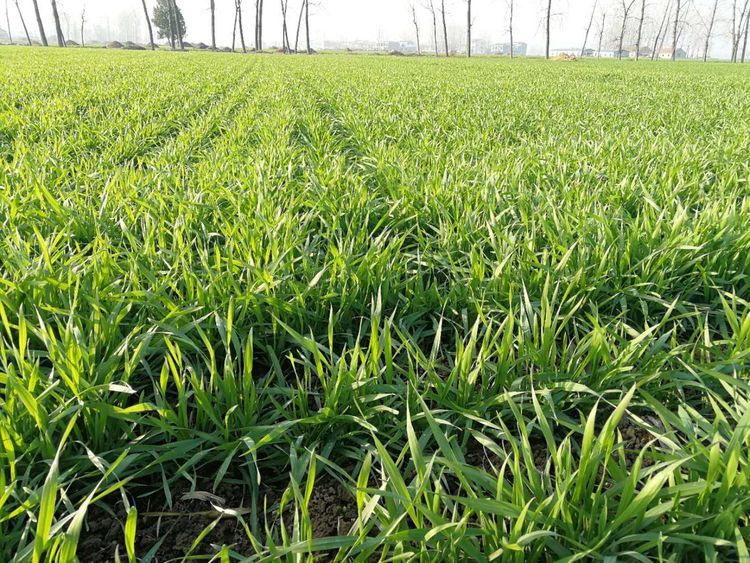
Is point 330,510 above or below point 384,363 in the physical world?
below

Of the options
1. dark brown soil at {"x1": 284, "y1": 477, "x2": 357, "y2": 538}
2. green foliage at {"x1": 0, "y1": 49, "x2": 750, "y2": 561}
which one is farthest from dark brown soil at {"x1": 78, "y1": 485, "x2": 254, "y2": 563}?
dark brown soil at {"x1": 284, "y1": 477, "x2": 357, "y2": 538}

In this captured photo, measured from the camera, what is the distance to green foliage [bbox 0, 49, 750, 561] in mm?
858

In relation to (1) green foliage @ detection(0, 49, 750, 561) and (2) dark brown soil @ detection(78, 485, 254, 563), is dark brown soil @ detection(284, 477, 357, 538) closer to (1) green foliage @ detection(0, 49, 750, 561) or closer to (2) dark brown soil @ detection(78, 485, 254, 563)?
(1) green foliage @ detection(0, 49, 750, 561)

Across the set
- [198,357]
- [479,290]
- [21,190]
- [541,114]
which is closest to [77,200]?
[21,190]

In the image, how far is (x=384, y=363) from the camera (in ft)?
4.99

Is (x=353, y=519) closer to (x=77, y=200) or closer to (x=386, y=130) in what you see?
(x=77, y=200)

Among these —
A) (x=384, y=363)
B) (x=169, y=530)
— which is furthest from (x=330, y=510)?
(x=384, y=363)

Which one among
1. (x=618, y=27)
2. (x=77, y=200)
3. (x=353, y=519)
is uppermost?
(x=618, y=27)

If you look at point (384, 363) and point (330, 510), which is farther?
point (384, 363)

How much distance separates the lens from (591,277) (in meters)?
1.78

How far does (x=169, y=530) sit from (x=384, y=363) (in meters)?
0.74

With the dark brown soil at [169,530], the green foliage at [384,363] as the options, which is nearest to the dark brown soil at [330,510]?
the green foliage at [384,363]

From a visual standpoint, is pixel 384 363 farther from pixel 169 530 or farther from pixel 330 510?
pixel 169 530

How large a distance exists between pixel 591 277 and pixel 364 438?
1092 millimetres
